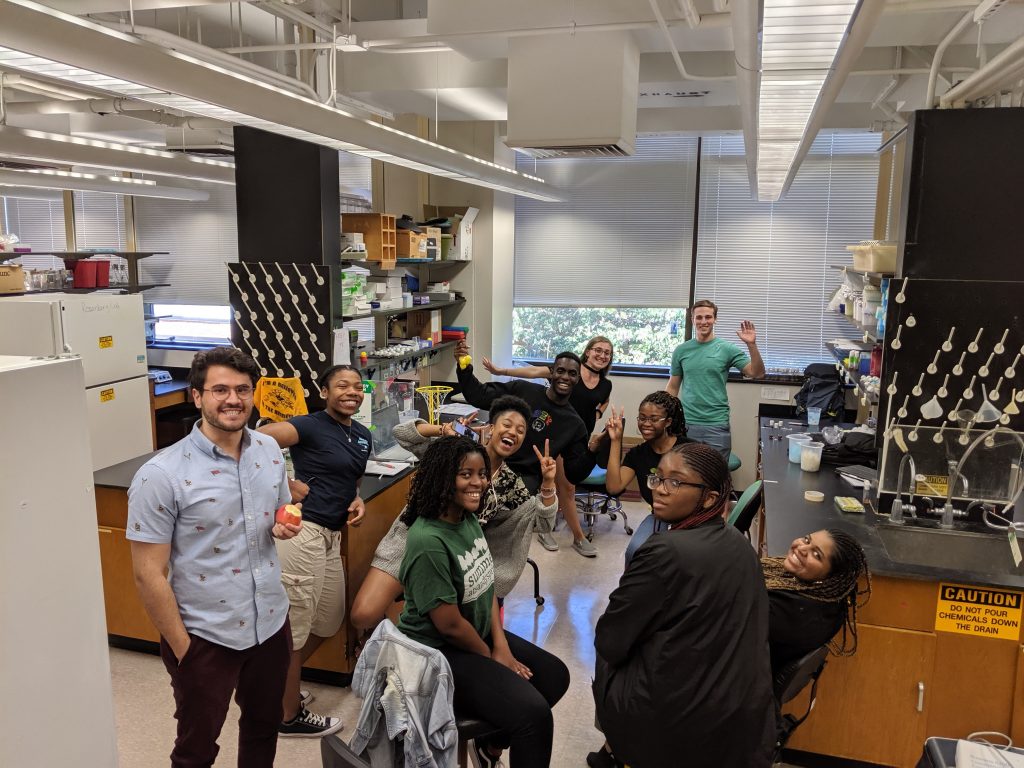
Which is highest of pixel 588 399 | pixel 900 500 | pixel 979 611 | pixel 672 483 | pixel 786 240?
pixel 786 240

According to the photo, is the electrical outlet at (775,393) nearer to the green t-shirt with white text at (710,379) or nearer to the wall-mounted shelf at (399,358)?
the green t-shirt with white text at (710,379)

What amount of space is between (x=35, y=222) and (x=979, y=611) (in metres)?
9.91

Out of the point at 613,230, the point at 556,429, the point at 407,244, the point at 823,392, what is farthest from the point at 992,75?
the point at 613,230

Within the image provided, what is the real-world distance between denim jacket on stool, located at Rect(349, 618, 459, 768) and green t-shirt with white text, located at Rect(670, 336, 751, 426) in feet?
11.9

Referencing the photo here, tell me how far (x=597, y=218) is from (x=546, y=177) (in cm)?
65

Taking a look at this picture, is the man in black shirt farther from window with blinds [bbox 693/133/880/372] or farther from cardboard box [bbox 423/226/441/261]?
window with blinds [bbox 693/133/880/372]

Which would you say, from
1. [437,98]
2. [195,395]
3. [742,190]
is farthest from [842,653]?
[742,190]

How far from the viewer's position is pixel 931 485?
3.39 metres

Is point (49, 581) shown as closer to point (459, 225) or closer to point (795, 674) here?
point (795, 674)

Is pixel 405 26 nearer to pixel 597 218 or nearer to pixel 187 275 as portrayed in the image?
pixel 597 218

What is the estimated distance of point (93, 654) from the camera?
6.26 feet

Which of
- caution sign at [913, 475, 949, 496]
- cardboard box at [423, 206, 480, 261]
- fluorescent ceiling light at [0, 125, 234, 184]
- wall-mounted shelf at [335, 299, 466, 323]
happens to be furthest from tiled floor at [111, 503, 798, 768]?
cardboard box at [423, 206, 480, 261]

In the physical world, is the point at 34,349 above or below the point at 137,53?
below

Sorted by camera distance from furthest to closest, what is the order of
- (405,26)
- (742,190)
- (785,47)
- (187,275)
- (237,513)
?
1. (187,275)
2. (742,190)
3. (405,26)
4. (237,513)
5. (785,47)
